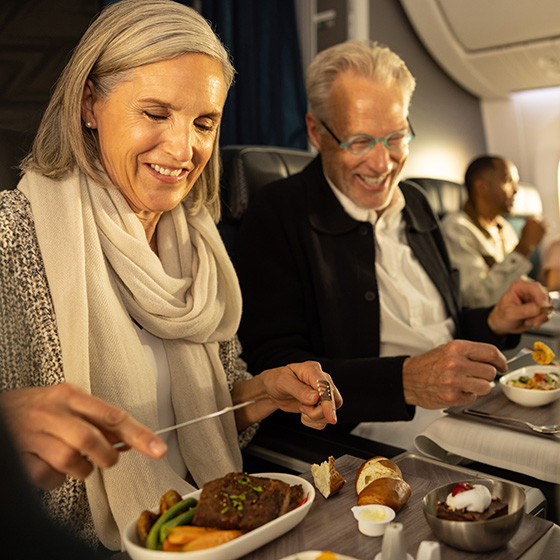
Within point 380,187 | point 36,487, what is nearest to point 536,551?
point 36,487

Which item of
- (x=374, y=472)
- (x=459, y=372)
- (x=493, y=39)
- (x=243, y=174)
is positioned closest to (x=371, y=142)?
(x=243, y=174)

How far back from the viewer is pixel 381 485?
0.68 m

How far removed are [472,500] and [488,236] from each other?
2.33 m

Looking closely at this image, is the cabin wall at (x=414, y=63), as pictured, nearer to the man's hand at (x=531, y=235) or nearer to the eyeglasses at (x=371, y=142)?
the eyeglasses at (x=371, y=142)

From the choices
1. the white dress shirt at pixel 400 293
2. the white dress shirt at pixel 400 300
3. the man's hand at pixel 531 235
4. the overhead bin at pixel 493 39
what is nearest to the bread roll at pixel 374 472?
the white dress shirt at pixel 400 300

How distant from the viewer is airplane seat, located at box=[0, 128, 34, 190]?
2.39 ft

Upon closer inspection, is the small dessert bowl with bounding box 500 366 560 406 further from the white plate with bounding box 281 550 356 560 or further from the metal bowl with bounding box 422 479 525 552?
the white plate with bounding box 281 550 356 560

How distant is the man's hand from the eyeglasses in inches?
56.2

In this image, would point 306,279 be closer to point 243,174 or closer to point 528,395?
point 243,174

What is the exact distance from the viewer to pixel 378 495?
67 cm

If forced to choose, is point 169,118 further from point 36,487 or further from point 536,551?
point 536,551

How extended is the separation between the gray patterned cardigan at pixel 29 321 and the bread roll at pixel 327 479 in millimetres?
307

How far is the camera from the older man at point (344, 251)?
4.16 ft

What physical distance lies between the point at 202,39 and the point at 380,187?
0.62 meters
